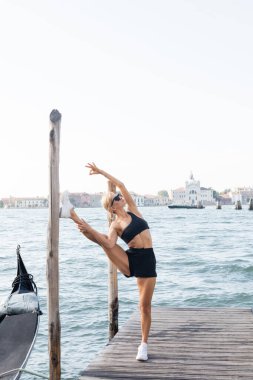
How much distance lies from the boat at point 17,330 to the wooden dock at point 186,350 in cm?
99

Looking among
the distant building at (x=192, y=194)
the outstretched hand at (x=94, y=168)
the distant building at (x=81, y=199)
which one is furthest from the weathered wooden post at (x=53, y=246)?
the distant building at (x=81, y=199)

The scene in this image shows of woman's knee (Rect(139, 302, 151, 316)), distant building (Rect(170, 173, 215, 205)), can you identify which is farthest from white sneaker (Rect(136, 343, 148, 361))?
distant building (Rect(170, 173, 215, 205))

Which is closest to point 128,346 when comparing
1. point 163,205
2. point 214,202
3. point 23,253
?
point 23,253

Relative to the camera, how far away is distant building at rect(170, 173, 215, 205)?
14838cm

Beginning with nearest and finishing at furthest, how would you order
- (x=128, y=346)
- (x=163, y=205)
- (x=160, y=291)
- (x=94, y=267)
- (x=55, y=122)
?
(x=55, y=122) → (x=128, y=346) → (x=160, y=291) → (x=94, y=267) → (x=163, y=205)

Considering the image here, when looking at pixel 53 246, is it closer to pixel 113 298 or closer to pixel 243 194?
pixel 113 298

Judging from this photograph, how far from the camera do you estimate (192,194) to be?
149000 millimetres

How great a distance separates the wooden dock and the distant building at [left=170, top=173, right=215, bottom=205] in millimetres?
138180

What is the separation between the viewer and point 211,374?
4.68 meters

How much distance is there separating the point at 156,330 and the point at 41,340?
4143 mm

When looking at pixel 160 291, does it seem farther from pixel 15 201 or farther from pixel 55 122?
pixel 15 201

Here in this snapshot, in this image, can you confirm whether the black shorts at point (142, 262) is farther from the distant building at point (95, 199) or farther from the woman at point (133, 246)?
the distant building at point (95, 199)

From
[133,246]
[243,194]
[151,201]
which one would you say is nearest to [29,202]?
[151,201]

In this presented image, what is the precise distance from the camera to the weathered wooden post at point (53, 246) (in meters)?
Answer: 5.09
